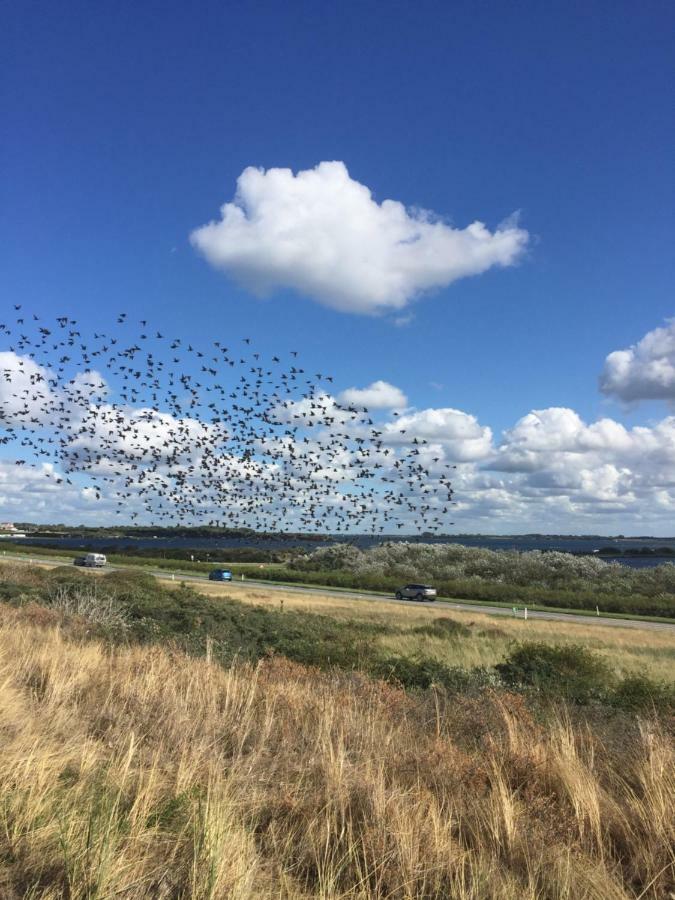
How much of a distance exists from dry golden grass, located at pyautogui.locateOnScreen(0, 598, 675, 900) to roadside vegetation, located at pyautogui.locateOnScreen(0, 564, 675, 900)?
2cm

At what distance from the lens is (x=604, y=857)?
4.65 m

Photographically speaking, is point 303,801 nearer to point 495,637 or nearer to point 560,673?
point 560,673

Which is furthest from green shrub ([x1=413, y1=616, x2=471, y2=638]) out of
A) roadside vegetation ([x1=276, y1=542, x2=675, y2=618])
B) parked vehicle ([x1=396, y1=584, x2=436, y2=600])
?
roadside vegetation ([x1=276, y1=542, x2=675, y2=618])

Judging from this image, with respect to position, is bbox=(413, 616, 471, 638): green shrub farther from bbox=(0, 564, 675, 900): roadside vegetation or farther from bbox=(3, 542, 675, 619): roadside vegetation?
bbox=(3, 542, 675, 619): roadside vegetation

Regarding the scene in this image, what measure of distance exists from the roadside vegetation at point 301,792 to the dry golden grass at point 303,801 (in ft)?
0.07

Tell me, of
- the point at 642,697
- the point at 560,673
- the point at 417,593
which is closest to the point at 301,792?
the point at 642,697

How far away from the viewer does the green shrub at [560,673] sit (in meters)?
14.8

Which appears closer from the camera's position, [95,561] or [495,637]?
[495,637]

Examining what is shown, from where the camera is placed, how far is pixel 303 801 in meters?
4.86

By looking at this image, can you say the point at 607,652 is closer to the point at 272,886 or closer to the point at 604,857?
the point at 604,857

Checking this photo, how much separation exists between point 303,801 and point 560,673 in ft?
46.8

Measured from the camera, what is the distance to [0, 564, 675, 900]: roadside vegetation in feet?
12.3

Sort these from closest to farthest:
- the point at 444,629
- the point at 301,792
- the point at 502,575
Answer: the point at 301,792, the point at 444,629, the point at 502,575

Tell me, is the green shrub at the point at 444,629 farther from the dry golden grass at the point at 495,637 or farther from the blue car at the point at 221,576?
the blue car at the point at 221,576
